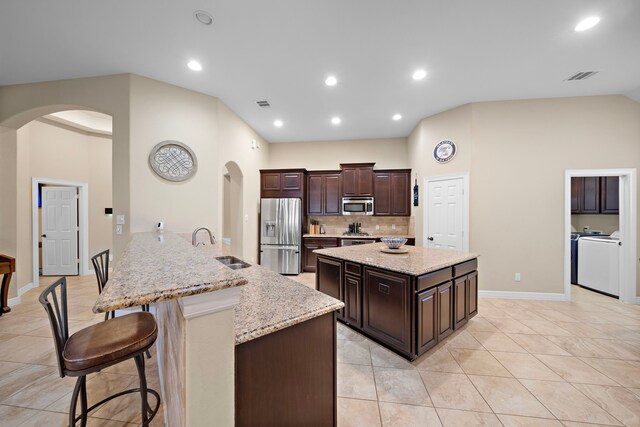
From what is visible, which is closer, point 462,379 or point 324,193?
point 462,379

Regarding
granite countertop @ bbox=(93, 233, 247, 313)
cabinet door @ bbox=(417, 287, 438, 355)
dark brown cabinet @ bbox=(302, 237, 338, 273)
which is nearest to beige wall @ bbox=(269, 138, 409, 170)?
dark brown cabinet @ bbox=(302, 237, 338, 273)

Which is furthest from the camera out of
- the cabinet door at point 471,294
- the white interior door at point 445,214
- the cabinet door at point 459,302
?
the white interior door at point 445,214

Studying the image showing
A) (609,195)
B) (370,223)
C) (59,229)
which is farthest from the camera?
(370,223)

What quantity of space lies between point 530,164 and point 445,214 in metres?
1.43

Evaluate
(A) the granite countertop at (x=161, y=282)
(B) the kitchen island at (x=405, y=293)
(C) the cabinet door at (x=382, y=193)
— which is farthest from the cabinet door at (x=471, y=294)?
(A) the granite countertop at (x=161, y=282)

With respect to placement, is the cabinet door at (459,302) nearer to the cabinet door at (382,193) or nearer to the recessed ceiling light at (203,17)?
the cabinet door at (382,193)

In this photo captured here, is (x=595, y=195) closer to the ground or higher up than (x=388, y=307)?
higher up

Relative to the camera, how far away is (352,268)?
2.65 meters

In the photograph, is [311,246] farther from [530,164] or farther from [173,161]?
[530,164]

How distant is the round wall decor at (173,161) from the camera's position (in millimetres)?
3201

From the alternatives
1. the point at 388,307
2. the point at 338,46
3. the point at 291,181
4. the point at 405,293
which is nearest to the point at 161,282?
the point at 405,293

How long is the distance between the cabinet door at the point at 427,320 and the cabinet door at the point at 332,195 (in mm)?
3502

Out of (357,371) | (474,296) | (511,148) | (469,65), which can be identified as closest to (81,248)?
(357,371)

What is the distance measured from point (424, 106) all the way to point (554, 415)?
3.98 m
